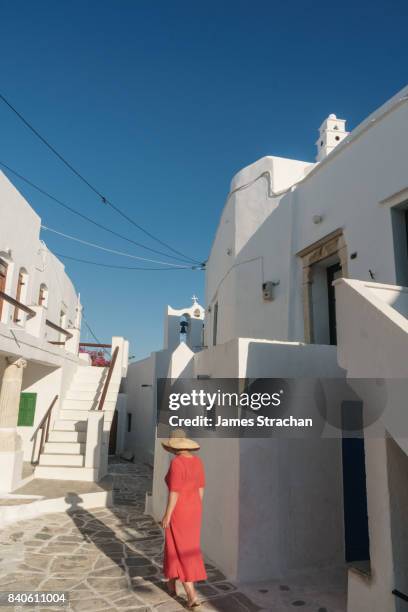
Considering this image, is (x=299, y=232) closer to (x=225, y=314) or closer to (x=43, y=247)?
(x=225, y=314)

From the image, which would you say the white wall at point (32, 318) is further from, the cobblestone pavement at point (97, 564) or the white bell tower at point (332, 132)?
the white bell tower at point (332, 132)

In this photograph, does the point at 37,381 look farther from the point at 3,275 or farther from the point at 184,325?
the point at 184,325

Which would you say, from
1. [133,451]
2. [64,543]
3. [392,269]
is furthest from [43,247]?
[392,269]

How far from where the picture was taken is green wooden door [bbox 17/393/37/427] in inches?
486

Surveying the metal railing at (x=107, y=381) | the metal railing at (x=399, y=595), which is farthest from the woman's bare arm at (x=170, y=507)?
the metal railing at (x=107, y=381)

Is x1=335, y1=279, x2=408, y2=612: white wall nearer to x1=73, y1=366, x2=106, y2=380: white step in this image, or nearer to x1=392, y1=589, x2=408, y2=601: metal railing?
x1=392, y1=589, x2=408, y2=601: metal railing

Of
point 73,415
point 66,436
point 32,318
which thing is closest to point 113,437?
point 73,415

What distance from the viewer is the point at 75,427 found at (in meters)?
11.8

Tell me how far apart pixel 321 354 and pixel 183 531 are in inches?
124

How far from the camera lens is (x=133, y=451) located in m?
16.0

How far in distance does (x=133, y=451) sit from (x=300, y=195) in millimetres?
11806

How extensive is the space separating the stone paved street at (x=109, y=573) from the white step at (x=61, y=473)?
228 cm

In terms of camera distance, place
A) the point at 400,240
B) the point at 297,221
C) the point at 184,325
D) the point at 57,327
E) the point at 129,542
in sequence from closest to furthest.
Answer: the point at 129,542 < the point at 400,240 < the point at 297,221 < the point at 57,327 < the point at 184,325

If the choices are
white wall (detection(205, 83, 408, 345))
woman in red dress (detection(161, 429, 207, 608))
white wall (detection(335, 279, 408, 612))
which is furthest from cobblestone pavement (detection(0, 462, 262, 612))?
white wall (detection(205, 83, 408, 345))
